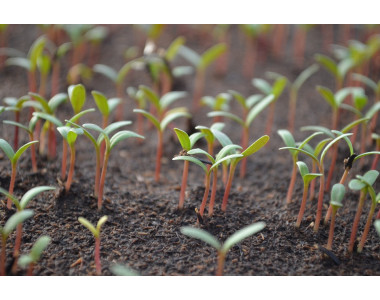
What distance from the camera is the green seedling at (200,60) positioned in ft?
9.24

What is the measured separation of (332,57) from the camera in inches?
142

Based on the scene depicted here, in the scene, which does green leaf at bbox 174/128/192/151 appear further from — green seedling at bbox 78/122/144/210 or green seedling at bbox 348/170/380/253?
green seedling at bbox 348/170/380/253

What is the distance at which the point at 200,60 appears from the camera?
2.90 m

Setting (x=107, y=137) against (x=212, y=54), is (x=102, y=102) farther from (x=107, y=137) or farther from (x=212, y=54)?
(x=212, y=54)

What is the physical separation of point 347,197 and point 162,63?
1322 mm

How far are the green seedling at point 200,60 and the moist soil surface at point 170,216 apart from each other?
186 mm

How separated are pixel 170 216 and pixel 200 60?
127cm

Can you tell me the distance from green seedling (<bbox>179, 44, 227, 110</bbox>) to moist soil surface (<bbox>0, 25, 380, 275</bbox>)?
0.19m

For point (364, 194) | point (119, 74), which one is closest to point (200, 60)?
point (119, 74)

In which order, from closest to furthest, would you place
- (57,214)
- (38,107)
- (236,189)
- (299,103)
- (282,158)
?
(57,214) → (38,107) → (236,189) → (282,158) → (299,103)

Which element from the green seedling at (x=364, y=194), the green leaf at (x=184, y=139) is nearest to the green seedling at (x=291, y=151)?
the green seedling at (x=364, y=194)

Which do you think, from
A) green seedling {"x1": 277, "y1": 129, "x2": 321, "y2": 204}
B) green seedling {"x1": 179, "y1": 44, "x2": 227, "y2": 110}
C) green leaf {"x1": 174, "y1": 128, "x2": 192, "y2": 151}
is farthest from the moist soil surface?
green leaf {"x1": 174, "y1": 128, "x2": 192, "y2": 151}

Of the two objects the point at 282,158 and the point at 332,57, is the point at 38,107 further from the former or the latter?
the point at 332,57

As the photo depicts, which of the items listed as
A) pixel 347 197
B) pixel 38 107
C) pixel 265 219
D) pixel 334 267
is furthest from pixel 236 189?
pixel 38 107
